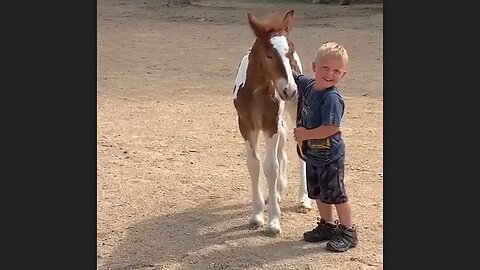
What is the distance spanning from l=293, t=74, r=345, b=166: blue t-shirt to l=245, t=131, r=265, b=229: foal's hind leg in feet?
1.33

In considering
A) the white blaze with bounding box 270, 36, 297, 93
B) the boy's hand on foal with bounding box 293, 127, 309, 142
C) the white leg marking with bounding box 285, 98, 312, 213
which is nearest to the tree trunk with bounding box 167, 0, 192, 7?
the white leg marking with bounding box 285, 98, 312, 213

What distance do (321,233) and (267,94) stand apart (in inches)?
40.0

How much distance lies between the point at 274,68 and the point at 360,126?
11.3ft

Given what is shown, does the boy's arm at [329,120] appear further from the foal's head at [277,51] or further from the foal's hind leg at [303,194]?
the foal's hind leg at [303,194]

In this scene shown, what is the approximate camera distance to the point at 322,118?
14.9 feet

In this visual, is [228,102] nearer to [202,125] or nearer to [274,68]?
[202,125]

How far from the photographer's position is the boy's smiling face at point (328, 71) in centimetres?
450

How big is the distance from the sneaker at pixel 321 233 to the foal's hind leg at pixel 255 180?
0.41 meters

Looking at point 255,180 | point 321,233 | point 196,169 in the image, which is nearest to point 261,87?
point 255,180

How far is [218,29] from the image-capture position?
1714 centimetres

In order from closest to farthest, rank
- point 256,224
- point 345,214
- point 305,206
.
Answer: point 345,214 < point 256,224 < point 305,206

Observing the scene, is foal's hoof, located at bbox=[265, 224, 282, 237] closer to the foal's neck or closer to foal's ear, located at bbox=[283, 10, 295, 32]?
the foal's neck

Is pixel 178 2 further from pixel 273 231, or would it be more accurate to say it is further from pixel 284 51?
pixel 284 51

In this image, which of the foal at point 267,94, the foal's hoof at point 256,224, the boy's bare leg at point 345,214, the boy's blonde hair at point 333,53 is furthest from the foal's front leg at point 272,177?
the boy's blonde hair at point 333,53
